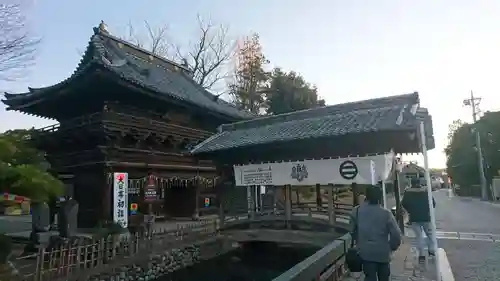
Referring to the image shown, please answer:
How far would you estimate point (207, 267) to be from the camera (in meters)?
12.4

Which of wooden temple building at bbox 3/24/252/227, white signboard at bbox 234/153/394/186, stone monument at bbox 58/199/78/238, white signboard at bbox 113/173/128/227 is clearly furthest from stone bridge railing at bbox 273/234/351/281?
white signboard at bbox 113/173/128/227

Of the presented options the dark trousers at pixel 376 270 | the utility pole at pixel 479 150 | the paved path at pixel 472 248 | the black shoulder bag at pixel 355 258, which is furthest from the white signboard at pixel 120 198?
the utility pole at pixel 479 150

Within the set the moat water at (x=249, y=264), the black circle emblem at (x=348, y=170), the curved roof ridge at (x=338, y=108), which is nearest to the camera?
the black circle emblem at (x=348, y=170)

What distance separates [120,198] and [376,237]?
445 inches

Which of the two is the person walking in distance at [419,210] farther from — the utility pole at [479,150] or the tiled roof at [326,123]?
the utility pole at [479,150]

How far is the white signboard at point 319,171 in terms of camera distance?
9578 millimetres

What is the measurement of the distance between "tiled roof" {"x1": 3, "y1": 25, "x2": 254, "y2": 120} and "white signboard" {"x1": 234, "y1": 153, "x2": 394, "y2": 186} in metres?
6.14

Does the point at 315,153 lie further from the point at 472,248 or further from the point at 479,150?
the point at 479,150

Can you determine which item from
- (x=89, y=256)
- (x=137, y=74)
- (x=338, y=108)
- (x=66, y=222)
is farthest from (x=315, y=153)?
(x=137, y=74)

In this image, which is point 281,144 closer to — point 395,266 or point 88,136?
point 395,266

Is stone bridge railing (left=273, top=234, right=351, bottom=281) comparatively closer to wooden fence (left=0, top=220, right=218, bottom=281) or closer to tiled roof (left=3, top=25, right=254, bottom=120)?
wooden fence (left=0, top=220, right=218, bottom=281)

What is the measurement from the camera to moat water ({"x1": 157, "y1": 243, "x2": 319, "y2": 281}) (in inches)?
446

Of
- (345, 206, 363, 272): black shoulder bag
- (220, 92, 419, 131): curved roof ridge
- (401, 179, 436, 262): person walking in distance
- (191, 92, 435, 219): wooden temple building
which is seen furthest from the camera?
(220, 92, 419, 131): curved roof ridge

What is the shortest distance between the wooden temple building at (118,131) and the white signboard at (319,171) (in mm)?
3364
